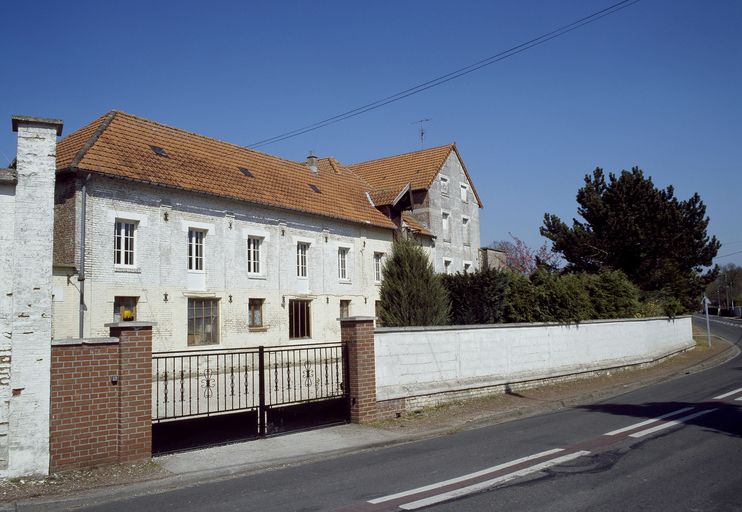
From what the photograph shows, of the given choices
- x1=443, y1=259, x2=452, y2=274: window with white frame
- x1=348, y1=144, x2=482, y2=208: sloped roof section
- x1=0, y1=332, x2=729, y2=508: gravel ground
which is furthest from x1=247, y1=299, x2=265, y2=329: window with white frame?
x1=443, y1=259, x2=452, y2=274: window with white frame

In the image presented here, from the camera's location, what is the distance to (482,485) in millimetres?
6703

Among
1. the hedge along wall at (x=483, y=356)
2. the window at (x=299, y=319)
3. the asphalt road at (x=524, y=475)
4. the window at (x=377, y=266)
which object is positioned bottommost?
the asphalt road at (x=524, y=475)

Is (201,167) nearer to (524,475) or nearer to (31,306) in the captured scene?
(31,306)

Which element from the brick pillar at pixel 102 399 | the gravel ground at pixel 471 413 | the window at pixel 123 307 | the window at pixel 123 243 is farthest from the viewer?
the window at pixel 123 243

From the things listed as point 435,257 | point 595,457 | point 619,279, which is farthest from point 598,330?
point 435,257

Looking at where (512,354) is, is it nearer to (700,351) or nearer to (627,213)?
(700,351)

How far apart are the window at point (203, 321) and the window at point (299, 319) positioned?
3.94 m

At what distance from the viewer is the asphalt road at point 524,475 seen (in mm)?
6043

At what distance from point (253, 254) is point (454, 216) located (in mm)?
16177

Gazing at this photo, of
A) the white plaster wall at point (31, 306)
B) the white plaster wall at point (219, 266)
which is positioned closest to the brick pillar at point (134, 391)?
the white plaster wall at point (31, 306)

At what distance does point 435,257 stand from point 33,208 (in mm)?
27226

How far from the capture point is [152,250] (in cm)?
1981

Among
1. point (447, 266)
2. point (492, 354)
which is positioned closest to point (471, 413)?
point (492, 354)

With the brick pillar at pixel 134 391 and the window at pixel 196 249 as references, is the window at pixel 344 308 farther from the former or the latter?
the brick pillar at pixel 134 391
